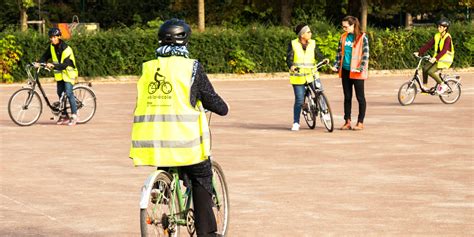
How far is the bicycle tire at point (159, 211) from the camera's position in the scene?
732 cm

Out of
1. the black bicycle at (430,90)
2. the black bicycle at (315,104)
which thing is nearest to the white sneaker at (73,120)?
the black bicycle at (315,104)

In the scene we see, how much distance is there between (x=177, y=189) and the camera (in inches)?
302

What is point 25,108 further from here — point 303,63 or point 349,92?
point 349,92

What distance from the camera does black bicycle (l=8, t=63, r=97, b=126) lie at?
1986cm

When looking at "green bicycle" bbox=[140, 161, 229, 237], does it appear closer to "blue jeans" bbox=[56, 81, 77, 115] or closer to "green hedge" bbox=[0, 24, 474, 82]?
"blue jeans" bbox=[56, 81, 77, 115]

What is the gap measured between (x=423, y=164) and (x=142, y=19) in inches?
1712

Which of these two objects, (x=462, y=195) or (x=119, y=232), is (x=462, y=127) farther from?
(x=119, y=232)

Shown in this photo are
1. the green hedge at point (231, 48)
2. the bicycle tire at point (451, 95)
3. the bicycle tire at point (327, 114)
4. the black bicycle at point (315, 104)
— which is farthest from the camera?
the green hedge at point (231, 48)

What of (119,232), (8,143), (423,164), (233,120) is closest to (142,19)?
(233,120)

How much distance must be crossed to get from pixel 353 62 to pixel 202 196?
35.7 feet

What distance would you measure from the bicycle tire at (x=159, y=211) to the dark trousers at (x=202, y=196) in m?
0.19

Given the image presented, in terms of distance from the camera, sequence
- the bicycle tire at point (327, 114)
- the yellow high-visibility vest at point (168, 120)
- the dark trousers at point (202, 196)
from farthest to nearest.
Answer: the bicycle tire at point (327, 114)
the dark trousers at point (202, 196)
the yellow high-visibility vest at point (168, 120)

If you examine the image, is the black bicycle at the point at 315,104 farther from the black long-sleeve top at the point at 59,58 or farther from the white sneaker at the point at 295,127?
the black long-sleeve top at the point at 59,58

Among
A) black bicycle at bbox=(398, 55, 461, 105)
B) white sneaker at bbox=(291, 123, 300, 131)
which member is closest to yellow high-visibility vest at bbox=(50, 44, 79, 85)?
white sneaker at bbox=(291, 123, 300, 131)
